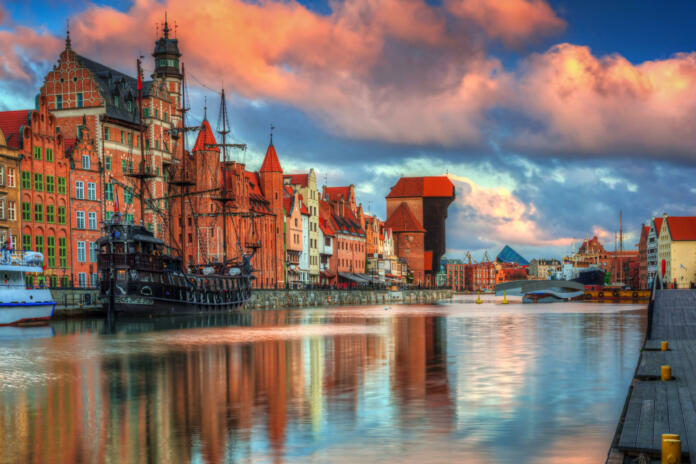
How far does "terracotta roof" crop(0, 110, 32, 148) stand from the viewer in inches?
3103

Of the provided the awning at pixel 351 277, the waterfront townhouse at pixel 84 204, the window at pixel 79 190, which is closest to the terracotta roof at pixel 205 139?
the waterfront townhouse at pixel 84 204

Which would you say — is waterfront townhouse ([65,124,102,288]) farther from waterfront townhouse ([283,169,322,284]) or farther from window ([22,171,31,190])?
waterfront townhouse ([283,169,322,284])

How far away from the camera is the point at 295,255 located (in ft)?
443

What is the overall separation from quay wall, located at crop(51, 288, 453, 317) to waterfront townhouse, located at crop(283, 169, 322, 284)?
867 cm

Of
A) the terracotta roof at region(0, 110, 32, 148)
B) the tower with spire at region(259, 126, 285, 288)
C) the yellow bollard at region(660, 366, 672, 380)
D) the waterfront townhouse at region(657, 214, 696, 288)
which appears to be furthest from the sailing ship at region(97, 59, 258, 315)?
the waterfront townhouse at region(657, 214, 696, 288)

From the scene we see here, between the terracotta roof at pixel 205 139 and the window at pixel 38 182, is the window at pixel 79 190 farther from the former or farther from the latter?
the terracotta roof at pixel 205 139

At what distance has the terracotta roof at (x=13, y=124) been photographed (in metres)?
78.8

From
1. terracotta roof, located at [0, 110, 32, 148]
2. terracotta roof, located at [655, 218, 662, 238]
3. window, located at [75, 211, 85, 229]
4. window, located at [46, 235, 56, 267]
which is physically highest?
terracotta roof, located at [0, 110, 32, 148]

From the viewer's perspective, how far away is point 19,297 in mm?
59906

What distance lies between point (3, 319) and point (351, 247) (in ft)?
357

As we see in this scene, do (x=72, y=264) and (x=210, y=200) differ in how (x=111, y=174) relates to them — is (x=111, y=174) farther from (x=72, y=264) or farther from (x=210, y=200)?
(x=210, y=200)

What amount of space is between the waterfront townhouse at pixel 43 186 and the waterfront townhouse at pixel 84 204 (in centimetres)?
117

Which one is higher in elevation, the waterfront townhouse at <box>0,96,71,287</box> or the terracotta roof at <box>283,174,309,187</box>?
the terracotta roof at <box>283,174,309,187</box>

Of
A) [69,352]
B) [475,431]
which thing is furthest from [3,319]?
[475,431]
